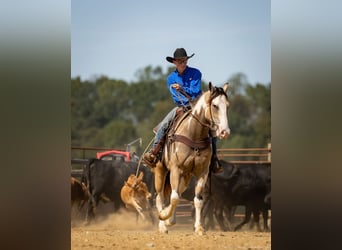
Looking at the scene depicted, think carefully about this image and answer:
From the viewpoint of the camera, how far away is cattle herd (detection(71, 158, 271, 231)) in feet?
41.7

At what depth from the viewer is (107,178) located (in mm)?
13539

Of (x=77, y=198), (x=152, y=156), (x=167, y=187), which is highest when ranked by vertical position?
(x=152, y=156)

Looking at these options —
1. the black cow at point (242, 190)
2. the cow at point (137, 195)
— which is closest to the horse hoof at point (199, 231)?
the cow at point (137, 195)

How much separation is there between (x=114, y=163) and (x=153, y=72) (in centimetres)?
605

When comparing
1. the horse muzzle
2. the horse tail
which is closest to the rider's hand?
the horse muzzle

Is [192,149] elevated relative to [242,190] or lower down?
elevated

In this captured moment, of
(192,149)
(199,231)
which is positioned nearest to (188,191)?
(199,231)

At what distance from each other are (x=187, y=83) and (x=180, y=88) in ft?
0.54

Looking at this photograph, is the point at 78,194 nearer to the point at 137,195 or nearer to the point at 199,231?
the point at 137,195

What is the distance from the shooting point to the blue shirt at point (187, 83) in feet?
30.9

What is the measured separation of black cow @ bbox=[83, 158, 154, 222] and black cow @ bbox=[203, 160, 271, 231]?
1428mm

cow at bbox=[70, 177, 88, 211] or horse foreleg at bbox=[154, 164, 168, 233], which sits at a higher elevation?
horse foreleg at bbox=[154, 164, 168, 233]

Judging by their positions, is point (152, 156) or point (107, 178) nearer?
point (152, 156)

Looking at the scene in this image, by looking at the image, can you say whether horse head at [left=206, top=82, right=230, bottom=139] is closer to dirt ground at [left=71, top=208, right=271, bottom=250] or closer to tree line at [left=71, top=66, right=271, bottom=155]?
dirt ground at [left=71, top=208, right=271, bottom=250]
